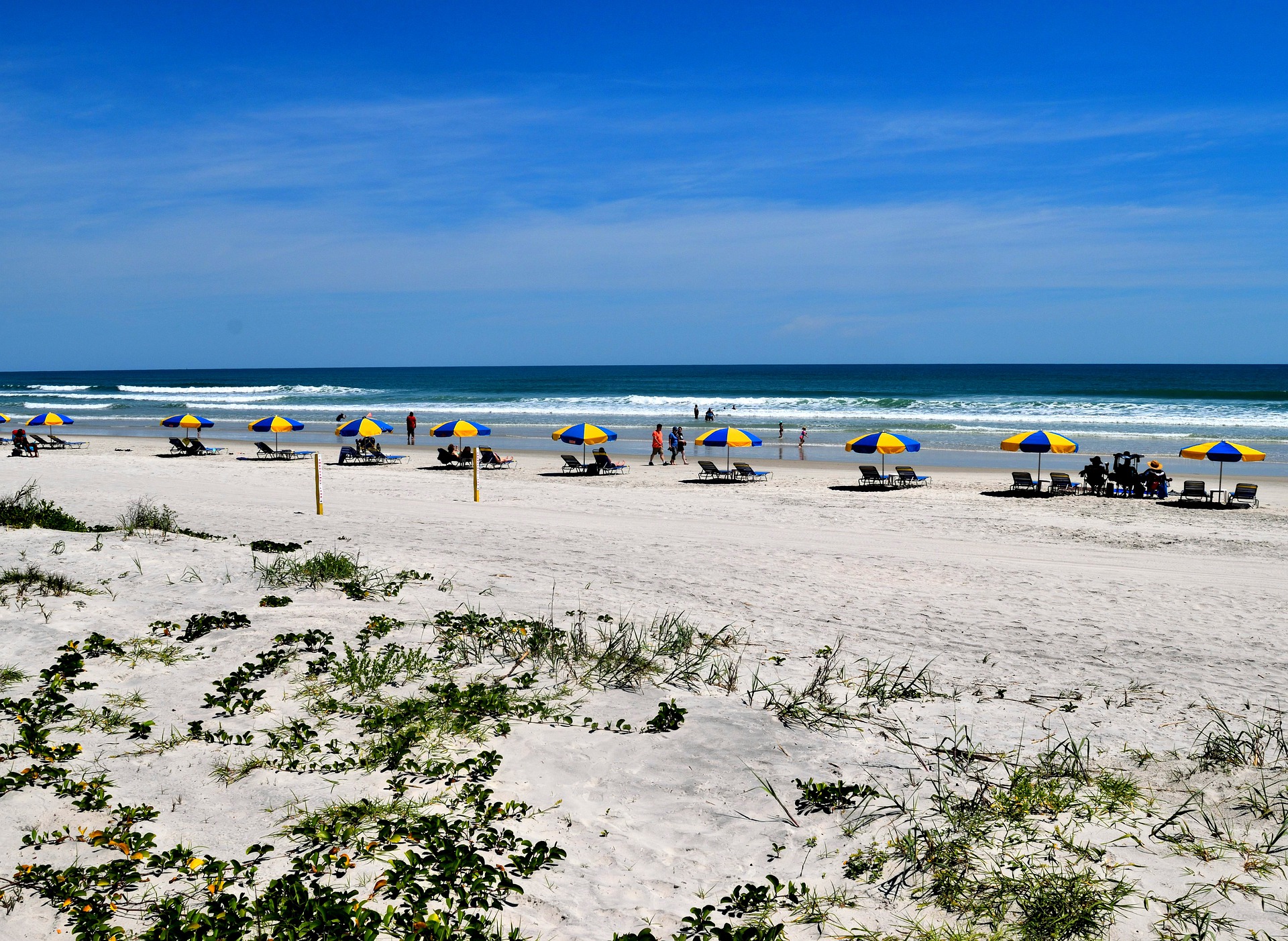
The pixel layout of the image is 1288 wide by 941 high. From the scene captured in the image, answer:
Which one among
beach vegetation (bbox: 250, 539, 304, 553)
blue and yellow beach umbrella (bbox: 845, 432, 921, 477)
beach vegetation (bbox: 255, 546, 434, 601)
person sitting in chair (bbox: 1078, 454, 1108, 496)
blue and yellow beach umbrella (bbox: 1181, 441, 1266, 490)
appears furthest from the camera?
blue and yellow beach umbrella (bbox: 845, 432, 921, 477)

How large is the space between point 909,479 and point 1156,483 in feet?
15.4

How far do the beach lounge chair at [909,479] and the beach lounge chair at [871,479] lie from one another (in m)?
0.30

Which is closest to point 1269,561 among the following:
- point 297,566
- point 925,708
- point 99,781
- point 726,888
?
point 925,708

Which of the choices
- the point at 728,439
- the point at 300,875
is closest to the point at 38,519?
the point at 300,875

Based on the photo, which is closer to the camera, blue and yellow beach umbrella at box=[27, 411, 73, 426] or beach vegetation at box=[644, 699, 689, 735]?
beach vegetation at box=[644, 699, 689, 735]

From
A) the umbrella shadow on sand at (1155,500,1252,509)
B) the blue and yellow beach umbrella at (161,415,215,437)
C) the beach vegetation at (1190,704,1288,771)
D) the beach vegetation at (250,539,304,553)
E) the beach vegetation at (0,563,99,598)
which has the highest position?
the blue and yellow beach umbrella at (161,415,215,437)

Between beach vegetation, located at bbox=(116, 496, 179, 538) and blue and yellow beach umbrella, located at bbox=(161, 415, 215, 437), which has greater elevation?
blue and yellow beach umbrella, located at bbox=(161, 415, 215, 437)

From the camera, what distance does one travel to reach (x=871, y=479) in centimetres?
1945

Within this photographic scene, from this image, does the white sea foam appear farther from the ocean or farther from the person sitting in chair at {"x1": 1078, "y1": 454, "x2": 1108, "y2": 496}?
the person sitting in chair at {"x1": 1078, "y1": 454, "x2": 1108, "y2": 496}

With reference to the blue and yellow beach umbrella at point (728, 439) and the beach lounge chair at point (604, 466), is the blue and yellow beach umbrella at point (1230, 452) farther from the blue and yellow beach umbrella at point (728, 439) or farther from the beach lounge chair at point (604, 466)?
the beach lounge chair at point (604, 466)

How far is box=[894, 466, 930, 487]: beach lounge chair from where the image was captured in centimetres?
1964

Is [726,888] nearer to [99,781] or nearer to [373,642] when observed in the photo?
[99,781]

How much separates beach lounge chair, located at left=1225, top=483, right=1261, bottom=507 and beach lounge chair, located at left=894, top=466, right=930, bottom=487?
5650 millimetres

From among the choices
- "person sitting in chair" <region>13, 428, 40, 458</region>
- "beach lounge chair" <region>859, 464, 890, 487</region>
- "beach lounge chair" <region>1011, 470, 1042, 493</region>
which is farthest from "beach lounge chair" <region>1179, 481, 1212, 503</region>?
"person sitting in chair" <region>13, 428, 40, 458</region>
